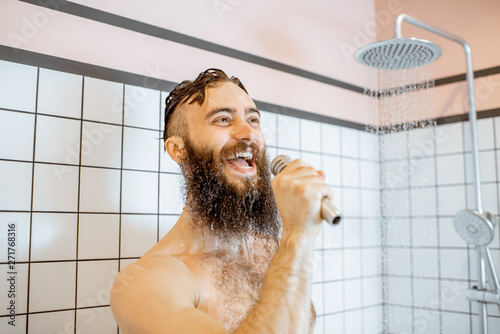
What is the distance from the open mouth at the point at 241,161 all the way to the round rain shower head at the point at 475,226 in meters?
1.03

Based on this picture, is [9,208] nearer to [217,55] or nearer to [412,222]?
[217,55]

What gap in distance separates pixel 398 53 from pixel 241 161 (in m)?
0.78

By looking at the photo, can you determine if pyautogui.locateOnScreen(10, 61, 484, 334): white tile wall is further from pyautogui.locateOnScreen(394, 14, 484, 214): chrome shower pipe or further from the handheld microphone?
the handheld microphone

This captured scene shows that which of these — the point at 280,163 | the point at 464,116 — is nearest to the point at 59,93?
the point at 280,163

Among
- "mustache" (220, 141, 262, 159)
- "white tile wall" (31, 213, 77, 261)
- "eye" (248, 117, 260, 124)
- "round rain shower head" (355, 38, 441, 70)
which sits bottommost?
"white tile wall" (31, 213, 77, 261)

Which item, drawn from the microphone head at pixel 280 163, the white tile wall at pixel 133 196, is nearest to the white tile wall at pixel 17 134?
the white tile wall at pixel 133 196

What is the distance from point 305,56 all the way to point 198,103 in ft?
3.11

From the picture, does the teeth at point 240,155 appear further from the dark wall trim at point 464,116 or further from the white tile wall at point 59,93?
the dark wall trim at point 464,116

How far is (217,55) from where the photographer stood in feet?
4.99

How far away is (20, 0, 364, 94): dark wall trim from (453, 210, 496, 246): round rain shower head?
30.7 inches

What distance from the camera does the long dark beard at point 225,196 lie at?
37.6 inches

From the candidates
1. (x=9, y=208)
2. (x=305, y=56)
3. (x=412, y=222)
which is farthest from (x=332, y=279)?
(x=9, y=208)

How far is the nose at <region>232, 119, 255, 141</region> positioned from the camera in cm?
95

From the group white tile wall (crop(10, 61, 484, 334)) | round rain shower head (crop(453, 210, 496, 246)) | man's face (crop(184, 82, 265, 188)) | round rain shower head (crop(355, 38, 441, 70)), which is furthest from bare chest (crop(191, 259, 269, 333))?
round rain shower head (crop(453, 210, 496, 246))
